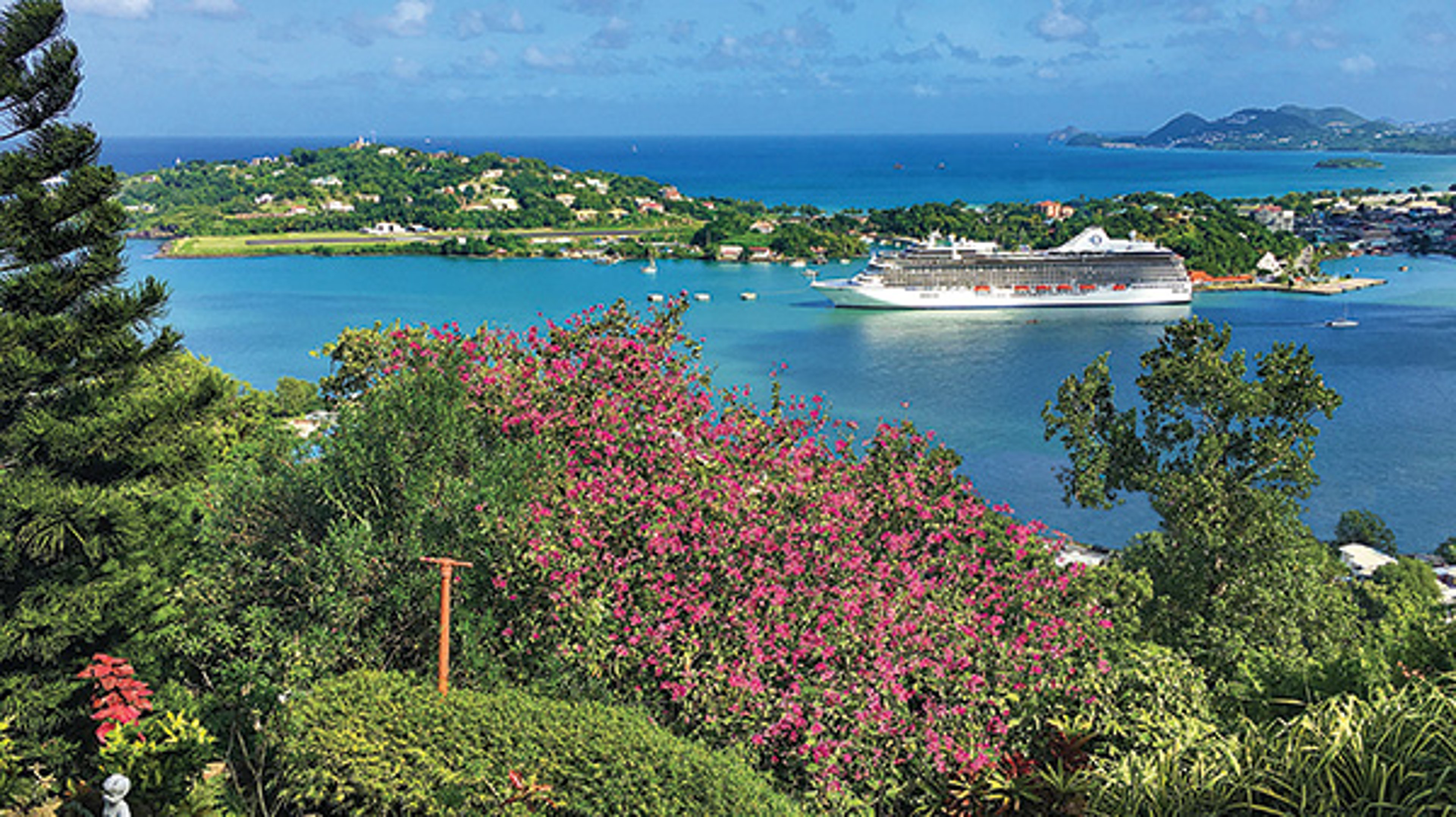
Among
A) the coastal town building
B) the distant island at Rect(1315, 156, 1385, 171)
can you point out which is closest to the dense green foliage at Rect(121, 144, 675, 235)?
the coastal town building

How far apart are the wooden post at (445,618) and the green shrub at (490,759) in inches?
2.8

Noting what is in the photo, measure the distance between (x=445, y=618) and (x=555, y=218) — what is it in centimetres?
6048

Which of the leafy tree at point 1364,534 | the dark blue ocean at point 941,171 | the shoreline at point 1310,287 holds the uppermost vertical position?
the dark blue ocean at point 941,171

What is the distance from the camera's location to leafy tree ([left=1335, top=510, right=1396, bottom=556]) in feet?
50.7

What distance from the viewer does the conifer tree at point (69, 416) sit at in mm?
5234

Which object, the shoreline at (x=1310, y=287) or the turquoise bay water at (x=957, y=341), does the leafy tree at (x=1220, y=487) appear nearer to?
the turquoise bay water at (x=957, y=341)

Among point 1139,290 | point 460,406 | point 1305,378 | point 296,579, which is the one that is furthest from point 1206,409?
point 1139,290

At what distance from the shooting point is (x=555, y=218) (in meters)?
63.2

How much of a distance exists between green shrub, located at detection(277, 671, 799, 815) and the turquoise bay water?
12781 mm

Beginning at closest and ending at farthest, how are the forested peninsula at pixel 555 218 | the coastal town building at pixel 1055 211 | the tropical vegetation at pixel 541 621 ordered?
1. the tropical vegetation at pixel 541 621
2. the forested peninsula at pixel 555 218
3. the coastal town building at pixel 1055 211

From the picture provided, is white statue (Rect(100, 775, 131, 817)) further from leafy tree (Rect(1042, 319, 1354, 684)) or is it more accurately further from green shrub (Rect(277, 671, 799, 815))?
leafy tree (Rect(1042, 319, 1354, 684))

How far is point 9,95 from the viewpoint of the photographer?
566 centimetres

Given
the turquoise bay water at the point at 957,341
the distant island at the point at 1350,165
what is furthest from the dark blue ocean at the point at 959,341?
the distant island at the point at 1350,165

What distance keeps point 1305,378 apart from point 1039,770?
18.1 feet
